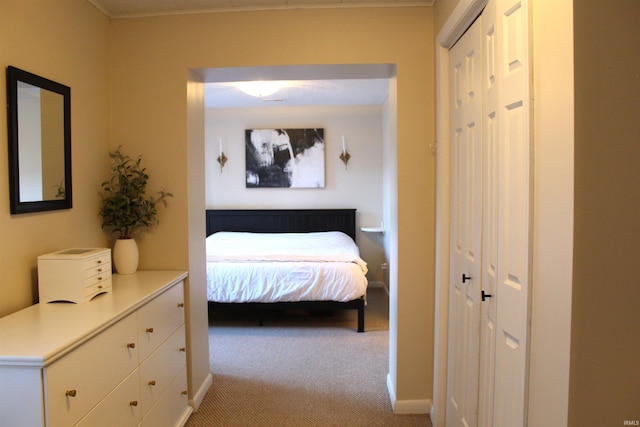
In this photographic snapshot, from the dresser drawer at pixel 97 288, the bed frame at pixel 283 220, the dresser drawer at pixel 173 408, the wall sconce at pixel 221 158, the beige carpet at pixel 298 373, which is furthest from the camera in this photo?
the wall sconce at pixel 221 158

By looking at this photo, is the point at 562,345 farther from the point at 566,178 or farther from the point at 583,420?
the point at 566,178

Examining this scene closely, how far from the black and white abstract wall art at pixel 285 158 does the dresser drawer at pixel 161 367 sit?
3.41 meters

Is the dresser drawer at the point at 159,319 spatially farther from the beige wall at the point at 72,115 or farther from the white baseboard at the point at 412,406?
the white baseboard at the point at 412,406

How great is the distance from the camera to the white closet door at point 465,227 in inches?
64.5

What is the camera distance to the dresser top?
1165 mm

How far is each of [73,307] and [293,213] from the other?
3.84 m

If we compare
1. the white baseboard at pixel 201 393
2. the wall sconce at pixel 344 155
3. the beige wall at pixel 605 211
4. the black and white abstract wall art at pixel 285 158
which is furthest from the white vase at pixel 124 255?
the wall sconce at pixel 344 155

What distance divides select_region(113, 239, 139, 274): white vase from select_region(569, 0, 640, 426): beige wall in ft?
7.12

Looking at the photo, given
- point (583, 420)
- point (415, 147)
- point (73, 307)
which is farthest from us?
point (415, 147)

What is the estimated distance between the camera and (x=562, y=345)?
3.24 feet

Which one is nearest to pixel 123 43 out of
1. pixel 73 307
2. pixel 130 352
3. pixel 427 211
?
pixel 73 307

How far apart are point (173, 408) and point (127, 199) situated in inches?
47.8

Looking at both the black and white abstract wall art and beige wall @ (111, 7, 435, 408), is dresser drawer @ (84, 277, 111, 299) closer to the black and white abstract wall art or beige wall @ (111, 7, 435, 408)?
beige wall @ (111, 7, 435, 408)

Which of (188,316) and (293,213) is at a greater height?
(293,213)
